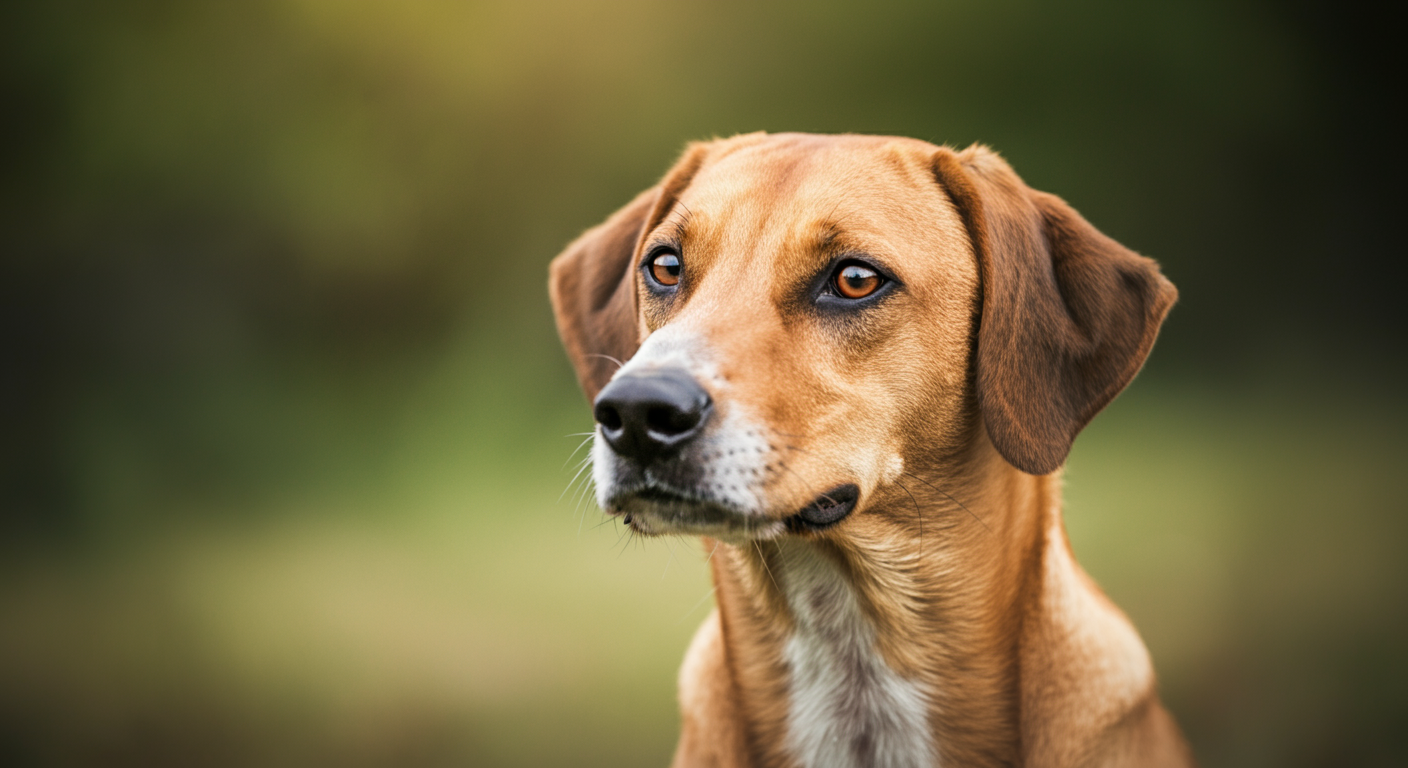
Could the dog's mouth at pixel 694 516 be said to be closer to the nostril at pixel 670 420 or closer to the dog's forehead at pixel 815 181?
the nostril at pixel 670 420

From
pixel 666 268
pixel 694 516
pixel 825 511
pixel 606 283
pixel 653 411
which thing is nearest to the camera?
pixel 653 411

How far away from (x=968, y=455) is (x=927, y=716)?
78 centimetres

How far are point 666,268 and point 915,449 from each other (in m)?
0.94

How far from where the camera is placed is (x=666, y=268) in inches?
123

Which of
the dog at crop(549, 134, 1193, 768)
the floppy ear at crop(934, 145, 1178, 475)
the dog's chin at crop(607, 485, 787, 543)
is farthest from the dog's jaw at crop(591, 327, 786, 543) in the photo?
the floppy ear at crop(934, 145, 1178, 475)

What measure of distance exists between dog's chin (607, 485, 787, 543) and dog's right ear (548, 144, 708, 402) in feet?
3.33

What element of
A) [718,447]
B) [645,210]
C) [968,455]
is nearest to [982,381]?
[968,455]

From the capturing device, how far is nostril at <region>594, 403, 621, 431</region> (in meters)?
2.27

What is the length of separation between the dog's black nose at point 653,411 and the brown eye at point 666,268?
825mm

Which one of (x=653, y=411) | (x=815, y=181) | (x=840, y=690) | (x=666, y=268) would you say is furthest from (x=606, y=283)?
(x=840, y=690)

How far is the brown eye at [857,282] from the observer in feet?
9.10

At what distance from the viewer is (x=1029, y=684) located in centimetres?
289

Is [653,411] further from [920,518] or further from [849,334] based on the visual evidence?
[920,518]

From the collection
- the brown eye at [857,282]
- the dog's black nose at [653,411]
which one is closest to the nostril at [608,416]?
the dog's black nose at [653,411]
